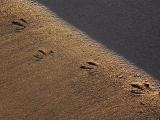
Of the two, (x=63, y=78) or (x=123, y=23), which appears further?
(x=123, y=23)

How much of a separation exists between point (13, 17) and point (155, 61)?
5.15ft

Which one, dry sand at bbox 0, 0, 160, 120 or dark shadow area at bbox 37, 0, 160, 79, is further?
dark shadow area at bbox 37, 0, 160, 79

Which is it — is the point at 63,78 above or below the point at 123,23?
below

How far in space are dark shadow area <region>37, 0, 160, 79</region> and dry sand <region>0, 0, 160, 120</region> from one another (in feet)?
0.40

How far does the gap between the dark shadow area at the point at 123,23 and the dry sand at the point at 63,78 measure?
0.40 feet

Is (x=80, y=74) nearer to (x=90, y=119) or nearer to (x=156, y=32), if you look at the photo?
(x=90, y=119)

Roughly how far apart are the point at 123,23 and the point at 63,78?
110 cm

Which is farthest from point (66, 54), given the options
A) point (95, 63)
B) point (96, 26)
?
point (96, 26)

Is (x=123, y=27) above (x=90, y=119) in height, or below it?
above

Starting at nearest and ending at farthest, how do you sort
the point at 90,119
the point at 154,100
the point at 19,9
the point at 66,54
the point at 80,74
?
the point at 90,119, the point at 154,100, the point at 80,74, the point at 66,54, the point at 19,9

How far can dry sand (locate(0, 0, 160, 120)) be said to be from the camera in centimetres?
298

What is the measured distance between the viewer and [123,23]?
403 centimetres

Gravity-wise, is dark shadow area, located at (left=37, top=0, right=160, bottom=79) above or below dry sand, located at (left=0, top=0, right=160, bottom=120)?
above

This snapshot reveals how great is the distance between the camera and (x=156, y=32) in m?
3.93
